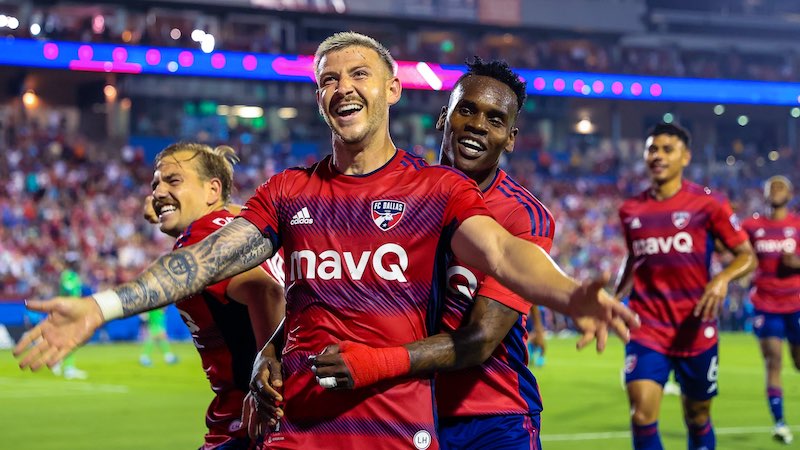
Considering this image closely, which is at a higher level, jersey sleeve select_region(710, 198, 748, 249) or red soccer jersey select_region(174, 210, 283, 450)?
jersey sleeve select_region(710, 198, 748, 249)

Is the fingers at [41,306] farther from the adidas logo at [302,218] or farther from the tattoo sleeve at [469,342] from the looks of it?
the tattoo sleeve at [469,342]

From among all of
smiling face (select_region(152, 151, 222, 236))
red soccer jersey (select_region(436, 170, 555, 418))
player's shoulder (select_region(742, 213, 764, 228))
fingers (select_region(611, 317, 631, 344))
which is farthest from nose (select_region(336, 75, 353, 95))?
player's shoulder (select_region(742, 213, 764, 228))

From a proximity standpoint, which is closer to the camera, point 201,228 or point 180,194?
point 201,228

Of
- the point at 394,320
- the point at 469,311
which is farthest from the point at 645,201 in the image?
the point at 394,320

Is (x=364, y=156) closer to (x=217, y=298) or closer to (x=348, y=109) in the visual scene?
(x=348, y=109)

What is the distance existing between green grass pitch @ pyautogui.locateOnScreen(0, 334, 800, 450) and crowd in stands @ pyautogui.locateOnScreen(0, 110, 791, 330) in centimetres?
360

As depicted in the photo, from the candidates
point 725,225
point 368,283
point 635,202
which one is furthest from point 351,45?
point 635,202

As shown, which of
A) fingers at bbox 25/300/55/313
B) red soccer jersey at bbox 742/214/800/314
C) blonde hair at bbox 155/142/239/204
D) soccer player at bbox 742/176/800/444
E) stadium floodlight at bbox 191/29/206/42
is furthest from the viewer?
stadium floodlight at bbox 191/29/206/42

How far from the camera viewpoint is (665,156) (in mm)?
9641

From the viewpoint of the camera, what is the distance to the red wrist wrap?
410 cm

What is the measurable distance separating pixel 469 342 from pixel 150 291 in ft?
4.45

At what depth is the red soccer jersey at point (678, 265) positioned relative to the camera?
9.48 m

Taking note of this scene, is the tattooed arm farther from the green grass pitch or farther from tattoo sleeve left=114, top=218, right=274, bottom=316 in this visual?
the green grass pitch

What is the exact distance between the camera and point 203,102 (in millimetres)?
47125
